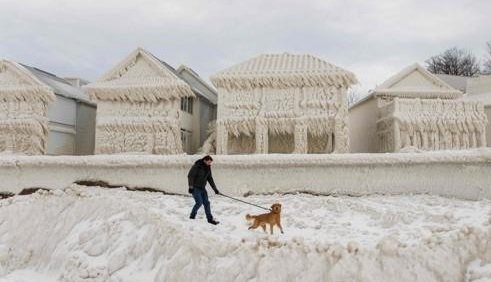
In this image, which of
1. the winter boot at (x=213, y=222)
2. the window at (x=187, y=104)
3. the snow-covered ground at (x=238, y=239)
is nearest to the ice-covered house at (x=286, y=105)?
the window at (x=187, y=104)

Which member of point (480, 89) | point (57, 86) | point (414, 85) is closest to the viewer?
point (414, 85)

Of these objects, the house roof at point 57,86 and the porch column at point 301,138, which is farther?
the house roof at point 57,86

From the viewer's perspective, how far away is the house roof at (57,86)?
20.7 metres

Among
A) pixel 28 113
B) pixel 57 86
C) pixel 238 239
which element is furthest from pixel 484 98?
pixel 28 113

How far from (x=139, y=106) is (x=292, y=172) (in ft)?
33.0

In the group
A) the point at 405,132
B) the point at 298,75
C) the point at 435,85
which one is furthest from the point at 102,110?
the point at 435,85

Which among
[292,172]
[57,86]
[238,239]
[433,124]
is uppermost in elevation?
[57,86]

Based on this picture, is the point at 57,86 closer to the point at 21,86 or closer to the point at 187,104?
A: the point at 21,86

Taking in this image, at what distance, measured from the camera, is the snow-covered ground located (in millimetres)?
7109

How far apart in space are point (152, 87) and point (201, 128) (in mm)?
4725

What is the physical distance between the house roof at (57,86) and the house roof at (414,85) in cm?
1677

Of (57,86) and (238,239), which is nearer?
(238,239)

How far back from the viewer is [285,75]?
17500 mm

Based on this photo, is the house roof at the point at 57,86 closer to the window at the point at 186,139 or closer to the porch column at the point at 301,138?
the window at the point at 186,139
